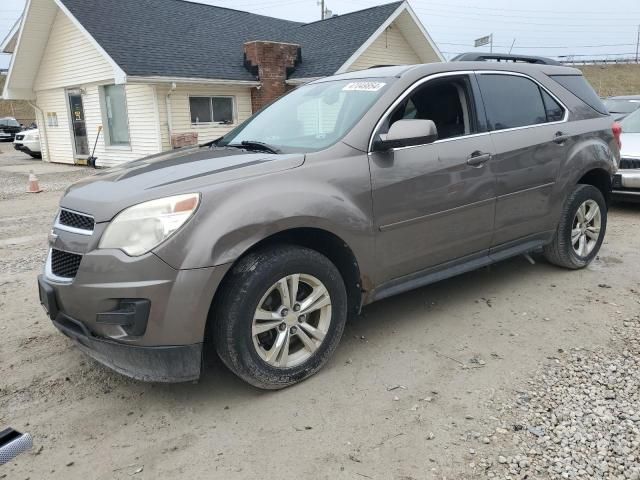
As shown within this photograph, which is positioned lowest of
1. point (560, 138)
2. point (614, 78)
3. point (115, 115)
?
point (560, 138)

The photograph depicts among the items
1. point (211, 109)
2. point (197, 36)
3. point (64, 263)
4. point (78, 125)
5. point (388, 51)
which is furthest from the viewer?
point (388, 51)

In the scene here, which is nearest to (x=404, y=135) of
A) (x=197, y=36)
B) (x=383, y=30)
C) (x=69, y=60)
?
(x=383, y=30)

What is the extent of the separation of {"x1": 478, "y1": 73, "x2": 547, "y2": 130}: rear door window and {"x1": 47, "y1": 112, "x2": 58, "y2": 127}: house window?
60.0ft

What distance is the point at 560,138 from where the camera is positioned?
4441 millimetres

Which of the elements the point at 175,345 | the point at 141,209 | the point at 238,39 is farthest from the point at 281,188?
the point at 238,39

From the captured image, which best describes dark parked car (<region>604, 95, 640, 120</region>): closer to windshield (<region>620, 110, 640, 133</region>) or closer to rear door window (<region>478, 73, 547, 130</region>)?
windshield (<region>620, 110, 640, 133</region>)

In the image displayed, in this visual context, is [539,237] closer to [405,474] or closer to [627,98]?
[405,474]

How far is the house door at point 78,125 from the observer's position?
1772 centimetres

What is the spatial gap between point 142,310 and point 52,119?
19.1 m

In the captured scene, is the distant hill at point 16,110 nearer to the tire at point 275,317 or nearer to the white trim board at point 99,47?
the white trim board at point 99,47

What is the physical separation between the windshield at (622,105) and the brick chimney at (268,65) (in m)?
9.13

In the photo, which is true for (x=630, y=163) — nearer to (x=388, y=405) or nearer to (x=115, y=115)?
(x=388, y=405)

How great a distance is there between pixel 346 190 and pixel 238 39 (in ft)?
54.2

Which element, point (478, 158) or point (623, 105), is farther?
point (623, 105)
